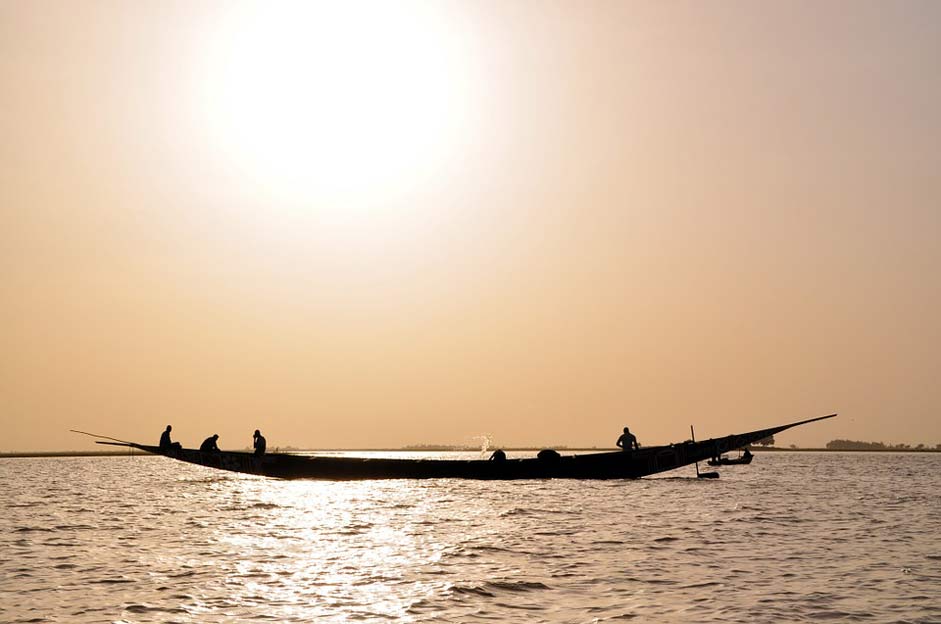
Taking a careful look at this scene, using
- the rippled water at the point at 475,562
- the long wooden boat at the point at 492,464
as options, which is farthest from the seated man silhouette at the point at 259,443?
the rippled water at the point at 475,562

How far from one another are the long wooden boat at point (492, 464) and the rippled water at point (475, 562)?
7405 mm

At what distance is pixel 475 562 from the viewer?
1862 centimetres

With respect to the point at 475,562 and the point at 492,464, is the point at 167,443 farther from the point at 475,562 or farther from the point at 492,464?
the point at 475,562

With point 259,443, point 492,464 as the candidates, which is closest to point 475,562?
point 492,464

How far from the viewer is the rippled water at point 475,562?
13562 mm

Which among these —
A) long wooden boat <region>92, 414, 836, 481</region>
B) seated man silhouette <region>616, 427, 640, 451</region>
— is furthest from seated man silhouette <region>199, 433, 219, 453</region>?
seated man silhouette <region>616, 427, 640, 451</region>

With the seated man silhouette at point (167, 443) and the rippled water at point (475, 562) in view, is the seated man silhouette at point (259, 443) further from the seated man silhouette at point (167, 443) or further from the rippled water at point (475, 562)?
the rippled water at point (475, 562)

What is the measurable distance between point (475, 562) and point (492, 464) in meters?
26.0

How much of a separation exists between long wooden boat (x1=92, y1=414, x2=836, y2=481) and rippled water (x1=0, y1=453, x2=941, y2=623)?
24.3ft

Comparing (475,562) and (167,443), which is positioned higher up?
(167,443)

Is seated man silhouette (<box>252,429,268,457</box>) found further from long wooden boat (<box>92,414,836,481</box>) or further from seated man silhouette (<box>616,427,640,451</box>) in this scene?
seated man silhouette (<box>616,427,640,451</box>)

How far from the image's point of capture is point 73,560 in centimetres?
1917

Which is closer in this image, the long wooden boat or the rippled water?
the rippled water

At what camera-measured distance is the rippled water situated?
44.5 ft
